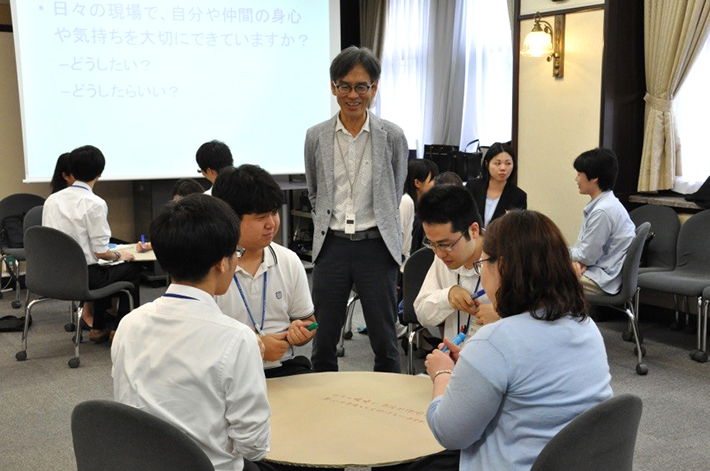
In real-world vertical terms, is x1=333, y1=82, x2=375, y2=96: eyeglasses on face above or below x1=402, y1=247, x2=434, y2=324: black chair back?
above

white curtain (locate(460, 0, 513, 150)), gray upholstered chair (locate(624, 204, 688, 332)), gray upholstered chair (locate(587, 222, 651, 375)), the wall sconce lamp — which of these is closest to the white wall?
the wall sconce lamp

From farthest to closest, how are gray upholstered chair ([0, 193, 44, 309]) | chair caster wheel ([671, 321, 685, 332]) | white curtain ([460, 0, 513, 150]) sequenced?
white curtain ([460, 0, 513, 150]) → gray upholstered chair ([0, 193, 44, 309]) → chair caster wheel ([671, 321, 685, 332])

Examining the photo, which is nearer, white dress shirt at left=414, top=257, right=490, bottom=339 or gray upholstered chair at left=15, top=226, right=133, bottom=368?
white dress shirt at left=414, top=257, right=490, bottom=339

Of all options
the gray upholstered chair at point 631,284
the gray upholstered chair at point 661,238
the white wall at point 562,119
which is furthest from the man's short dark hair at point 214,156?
the gray upholstered chair at point 661,238

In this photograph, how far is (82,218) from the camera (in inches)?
170

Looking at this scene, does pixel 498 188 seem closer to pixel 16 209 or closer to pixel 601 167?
pixel 601 167

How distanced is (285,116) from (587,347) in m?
5.38

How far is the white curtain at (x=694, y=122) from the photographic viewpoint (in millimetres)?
5035

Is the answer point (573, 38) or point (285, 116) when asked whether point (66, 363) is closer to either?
point (285, 116)

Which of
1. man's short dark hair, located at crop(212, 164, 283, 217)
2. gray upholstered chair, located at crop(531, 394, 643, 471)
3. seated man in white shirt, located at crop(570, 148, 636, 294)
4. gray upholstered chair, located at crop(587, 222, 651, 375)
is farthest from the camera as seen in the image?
seated man in white shirt, located at crop(570, 148, 636, 294)

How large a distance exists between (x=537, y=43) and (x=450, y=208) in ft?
10.9

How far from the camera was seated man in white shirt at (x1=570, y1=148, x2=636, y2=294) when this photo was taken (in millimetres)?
4207

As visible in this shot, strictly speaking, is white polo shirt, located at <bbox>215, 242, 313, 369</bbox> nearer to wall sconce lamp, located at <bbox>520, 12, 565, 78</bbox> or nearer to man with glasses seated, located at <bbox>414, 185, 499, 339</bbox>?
man with glasses seated, located at <bbox>414, 185, 499, 339</bbox>

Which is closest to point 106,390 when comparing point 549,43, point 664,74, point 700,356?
point 700,356
